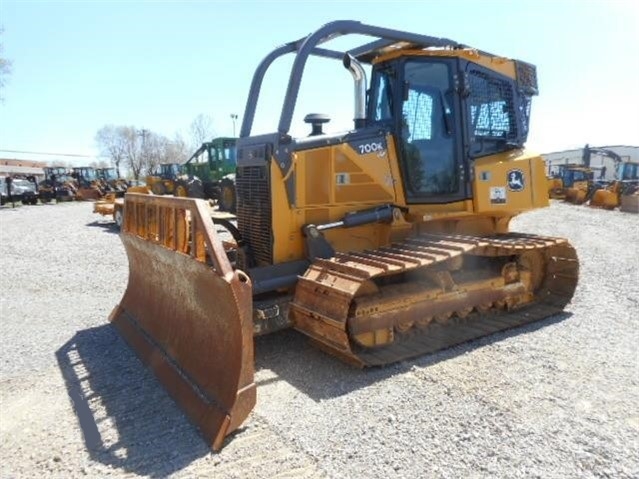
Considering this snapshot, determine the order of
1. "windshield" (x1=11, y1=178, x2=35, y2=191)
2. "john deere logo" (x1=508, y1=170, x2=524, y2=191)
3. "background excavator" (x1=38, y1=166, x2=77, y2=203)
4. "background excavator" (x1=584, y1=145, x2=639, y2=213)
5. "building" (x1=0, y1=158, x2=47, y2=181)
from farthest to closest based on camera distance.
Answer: "building" (x1=0, y1=158, x2=47, y2=181)
"background excavator" (x1=38, y1=166, x2=77, y2=203)
"windshield" (x1=11, y1=178, x2=35, y2=191)
"background excavator" (x1=584, y1=145, x2=639, y2=213)
"john deere logo" (x1=508, y1=170, x2=524, y2=191)

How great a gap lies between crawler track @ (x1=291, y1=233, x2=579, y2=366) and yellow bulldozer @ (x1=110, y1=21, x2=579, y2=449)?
2 centimetres

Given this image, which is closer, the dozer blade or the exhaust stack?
the dozer blade

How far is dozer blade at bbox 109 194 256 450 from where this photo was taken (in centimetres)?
329

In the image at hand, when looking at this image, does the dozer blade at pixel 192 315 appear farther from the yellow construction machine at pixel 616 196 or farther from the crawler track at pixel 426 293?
the yellow construction machine at pixel 616 196

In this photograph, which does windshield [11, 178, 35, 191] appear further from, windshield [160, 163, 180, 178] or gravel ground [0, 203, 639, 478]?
gravel ground [0, 203, 639, 478]

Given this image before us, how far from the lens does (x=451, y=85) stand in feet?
18.3

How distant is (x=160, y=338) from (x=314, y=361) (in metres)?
1.41

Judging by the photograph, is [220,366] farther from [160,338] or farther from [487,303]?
[487,303]

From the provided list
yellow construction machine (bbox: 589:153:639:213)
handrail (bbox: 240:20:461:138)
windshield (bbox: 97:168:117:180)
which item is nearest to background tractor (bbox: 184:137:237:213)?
handrail (bbox: 240:20:461:138)

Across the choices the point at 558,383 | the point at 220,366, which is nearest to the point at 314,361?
the point at 220,366

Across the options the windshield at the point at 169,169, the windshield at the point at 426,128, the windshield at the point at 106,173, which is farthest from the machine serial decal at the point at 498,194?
the windshield at the point at 106,173

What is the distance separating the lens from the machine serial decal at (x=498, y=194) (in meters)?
5.98

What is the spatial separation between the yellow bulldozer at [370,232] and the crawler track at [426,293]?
0.06ft

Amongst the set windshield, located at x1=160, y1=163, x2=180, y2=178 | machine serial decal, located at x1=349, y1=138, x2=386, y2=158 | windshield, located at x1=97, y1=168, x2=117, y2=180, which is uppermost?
windshield, located at x1=97, y1=168, x2=117, y2=180
